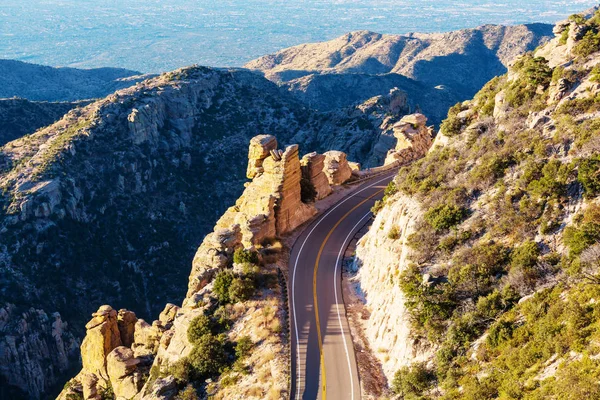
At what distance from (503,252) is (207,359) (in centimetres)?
1432

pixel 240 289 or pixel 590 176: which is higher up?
pixel 590 176

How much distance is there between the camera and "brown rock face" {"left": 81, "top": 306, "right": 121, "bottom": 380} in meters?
32.2

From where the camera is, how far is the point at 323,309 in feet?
94.6

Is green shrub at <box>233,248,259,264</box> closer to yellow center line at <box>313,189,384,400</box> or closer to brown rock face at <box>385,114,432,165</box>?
yellow center line at <box>313,189,384,400</box>

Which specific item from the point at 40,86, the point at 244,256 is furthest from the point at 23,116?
the point at 40,86

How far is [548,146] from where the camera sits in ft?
76.7

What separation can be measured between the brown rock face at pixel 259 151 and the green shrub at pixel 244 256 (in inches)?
438

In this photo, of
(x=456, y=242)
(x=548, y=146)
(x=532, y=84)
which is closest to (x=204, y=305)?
(x=456, y=242)

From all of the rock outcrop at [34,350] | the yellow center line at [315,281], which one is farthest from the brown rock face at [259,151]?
the rock outcrop at [34,350]

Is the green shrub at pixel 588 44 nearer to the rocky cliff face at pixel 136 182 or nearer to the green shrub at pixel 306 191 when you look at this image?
the rocky cliff face at pixel 136 182

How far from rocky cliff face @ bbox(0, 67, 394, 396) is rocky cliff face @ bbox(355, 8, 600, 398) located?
1456cm

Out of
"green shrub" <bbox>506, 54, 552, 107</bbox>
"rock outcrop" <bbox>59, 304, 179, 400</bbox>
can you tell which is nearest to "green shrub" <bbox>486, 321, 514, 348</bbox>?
"green shrub" <bbox>506, 54, 552, 107</bbox>

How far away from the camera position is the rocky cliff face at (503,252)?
15.9m

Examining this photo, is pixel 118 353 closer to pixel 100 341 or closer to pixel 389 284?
pixel 100 341
